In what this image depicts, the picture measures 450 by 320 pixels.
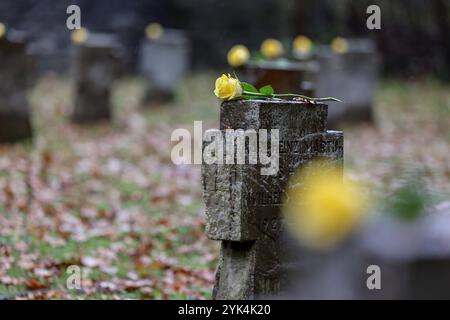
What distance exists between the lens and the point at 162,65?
52.9 feet

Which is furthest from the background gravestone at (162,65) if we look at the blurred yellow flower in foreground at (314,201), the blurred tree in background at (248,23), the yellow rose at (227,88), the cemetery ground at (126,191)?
the yellow rose at (227,88)

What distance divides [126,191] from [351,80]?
19.4 feet

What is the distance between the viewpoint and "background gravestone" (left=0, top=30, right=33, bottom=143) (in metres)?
11.2

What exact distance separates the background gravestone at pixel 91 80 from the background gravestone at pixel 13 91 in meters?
2.00

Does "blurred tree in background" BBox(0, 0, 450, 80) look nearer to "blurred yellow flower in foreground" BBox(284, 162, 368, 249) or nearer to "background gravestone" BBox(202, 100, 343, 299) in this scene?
"blurred yellow flower in foreground" BBox(284, 162, 368, 249)

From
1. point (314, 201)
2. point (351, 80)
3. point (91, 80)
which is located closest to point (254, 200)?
point (314, 201)

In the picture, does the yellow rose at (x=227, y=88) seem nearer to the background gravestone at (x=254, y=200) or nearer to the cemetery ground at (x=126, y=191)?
the background gravestone at (x=254, y=200)

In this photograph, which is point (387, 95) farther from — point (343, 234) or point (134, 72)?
point (343, 234)

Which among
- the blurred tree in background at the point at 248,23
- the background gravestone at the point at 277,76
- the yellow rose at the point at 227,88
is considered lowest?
the yellow rose at the point at 227,88

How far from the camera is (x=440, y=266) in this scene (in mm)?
2793

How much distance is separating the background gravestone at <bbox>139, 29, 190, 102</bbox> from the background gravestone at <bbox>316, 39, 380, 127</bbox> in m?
3.20

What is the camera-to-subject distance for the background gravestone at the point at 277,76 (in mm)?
9742

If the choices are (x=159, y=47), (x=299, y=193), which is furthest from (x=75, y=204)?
(x=159, y=47)

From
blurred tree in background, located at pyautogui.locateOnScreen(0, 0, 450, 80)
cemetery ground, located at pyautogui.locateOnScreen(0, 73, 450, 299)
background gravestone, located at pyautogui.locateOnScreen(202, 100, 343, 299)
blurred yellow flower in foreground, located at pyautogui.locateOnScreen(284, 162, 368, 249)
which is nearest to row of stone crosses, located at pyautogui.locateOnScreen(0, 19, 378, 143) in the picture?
cemetery ground, located at pyautogui.locateOnScreen(0, 73, 450, 299)
